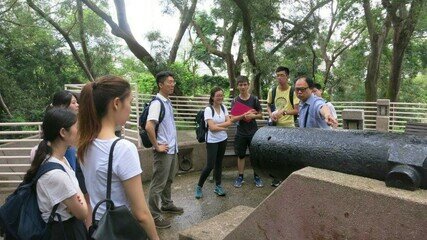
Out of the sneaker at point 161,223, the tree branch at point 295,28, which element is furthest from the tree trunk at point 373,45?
the sneaker at point 161,223

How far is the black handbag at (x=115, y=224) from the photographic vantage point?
1.47 m

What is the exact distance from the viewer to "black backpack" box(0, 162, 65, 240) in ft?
5.99

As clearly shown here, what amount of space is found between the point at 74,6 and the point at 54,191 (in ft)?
51.5

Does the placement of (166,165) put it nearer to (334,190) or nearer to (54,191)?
(54,191)

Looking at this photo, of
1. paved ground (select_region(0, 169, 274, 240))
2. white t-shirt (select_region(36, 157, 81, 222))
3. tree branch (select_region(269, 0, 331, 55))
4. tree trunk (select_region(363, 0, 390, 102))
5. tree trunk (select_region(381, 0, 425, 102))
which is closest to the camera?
white t-shirt (select_region(36, 157, 81, 222))

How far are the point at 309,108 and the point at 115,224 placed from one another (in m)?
2.53

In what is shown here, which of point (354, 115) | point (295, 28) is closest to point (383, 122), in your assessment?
point (354, 115)

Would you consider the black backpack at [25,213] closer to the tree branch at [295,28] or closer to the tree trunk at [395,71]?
the tree branch at [295,28]

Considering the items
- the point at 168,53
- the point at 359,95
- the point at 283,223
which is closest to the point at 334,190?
the point at 283,223

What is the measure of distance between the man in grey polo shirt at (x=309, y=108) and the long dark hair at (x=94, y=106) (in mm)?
2298

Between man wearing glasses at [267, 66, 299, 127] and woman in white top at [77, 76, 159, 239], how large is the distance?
3.32 meters

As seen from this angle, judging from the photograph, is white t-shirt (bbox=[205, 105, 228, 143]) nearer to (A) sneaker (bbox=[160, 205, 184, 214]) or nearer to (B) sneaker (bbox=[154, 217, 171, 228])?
(A) sneaker (bbox=[160, 205, 184, 214])

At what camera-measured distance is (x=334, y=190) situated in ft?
5.76

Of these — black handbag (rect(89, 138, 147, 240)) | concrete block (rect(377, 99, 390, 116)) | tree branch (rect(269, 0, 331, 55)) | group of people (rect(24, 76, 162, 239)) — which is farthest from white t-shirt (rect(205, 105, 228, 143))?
tree branch (rect(269, 0, 331, 55))
